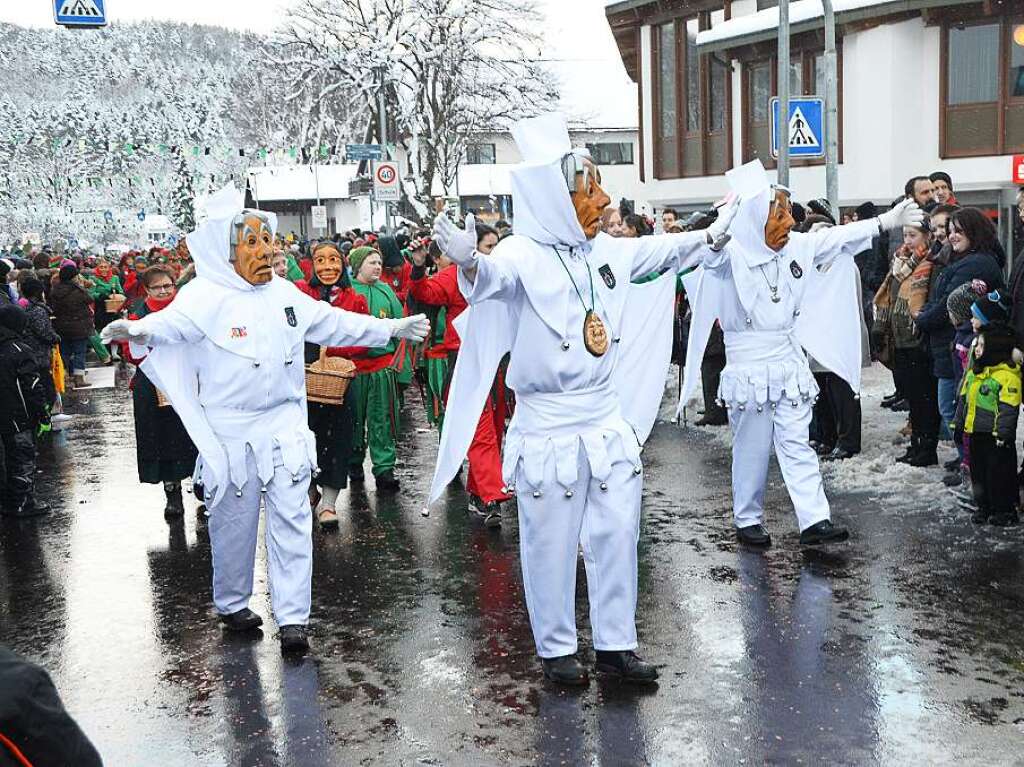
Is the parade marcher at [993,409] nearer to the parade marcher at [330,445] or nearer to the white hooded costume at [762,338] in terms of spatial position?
the white hooded costume at [762,338]

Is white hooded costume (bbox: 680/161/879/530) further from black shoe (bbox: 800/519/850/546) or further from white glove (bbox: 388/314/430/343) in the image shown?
white glove (bbox: 388/314/430/343)

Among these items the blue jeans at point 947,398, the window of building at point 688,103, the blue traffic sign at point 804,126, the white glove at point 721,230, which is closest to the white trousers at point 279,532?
the white glove at point 721,230

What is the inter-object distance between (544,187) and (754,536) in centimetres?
309

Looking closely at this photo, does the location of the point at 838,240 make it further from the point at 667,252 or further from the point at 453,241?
the point at 453,241

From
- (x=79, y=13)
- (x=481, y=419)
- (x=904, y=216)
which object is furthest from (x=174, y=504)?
(x=79, y=13)

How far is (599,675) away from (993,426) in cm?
338

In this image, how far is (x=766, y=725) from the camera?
5.11 metres

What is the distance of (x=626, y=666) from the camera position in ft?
18.5

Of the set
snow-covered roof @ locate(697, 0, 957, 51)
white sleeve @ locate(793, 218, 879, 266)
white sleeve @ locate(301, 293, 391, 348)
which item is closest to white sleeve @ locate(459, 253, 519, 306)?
white sleeve @ locate(301, 293, 391, 348)

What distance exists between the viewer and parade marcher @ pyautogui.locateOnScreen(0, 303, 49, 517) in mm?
10055

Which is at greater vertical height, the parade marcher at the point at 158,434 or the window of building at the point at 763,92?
the window of building at the point at 763,92

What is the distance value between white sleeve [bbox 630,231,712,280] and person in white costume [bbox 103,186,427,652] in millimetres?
1237

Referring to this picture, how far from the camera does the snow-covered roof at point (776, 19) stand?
22922 mm

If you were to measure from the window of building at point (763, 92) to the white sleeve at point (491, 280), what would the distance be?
21369mm
